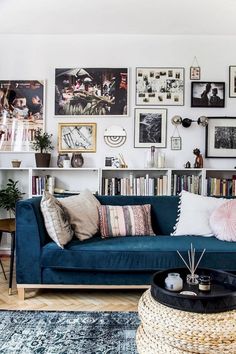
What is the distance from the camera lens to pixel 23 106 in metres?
4.15

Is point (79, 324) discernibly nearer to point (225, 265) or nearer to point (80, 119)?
point (225, 265)

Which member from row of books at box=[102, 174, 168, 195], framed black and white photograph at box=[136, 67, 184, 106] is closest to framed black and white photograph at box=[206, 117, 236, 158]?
framed black and white photograph at box=[136, 67, 184, 106]

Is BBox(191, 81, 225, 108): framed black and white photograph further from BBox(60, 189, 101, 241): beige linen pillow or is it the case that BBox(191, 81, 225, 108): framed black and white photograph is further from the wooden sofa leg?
the wooden sofa leg

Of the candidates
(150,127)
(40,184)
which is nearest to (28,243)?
(40,184)

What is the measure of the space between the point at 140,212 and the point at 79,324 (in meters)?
1.17

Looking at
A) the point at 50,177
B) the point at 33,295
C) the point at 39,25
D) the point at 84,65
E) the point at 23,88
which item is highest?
the point at 39,25

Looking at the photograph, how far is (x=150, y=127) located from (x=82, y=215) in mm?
1724

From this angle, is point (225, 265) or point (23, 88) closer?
point (225, 265)

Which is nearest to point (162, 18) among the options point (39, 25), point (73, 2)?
point (73, 2)

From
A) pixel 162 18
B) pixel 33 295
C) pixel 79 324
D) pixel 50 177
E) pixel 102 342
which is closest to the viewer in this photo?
pixel 102 342

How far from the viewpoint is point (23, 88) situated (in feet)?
13.6

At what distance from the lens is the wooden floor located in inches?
98.8

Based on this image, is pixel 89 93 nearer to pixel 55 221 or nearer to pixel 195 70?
pixel 195 70

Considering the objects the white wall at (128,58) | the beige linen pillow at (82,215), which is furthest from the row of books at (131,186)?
the beige linen pillow at (82,215)
